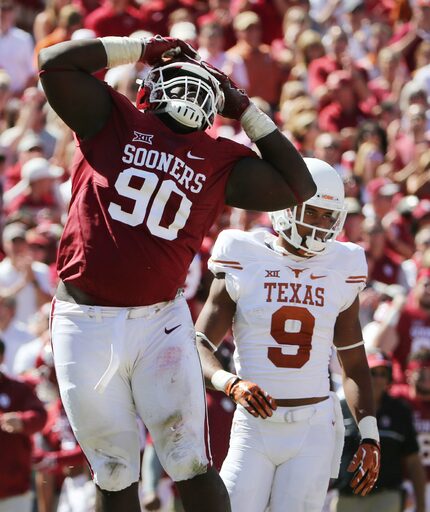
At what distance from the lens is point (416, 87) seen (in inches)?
464

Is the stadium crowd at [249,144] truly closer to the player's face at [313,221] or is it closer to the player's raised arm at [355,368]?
the player's raised arm at [355,368]

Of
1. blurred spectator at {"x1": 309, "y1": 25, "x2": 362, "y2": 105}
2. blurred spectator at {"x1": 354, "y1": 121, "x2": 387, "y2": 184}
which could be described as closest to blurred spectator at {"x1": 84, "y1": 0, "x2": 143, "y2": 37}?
blurred spectator at {"x1": 309, "y1": 25, "x2": 362, "y2": 105}

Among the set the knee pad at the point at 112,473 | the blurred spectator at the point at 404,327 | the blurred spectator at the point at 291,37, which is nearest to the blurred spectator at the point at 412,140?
the blurred spectator at the point at 291,37

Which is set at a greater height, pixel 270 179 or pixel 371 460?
pixel 270 179

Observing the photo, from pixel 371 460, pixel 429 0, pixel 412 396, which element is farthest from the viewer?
pixel 429 0

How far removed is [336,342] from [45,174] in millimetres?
4975

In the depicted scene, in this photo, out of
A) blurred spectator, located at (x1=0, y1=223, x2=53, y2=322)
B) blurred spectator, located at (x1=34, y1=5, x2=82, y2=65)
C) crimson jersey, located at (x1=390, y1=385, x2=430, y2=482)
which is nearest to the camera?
crimson jersey, located at (x1=390, y1=385, x2=430, y2=482)

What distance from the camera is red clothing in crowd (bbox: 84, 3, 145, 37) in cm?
1260

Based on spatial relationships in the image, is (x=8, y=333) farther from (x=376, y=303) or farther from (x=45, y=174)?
(x=376, y=303)

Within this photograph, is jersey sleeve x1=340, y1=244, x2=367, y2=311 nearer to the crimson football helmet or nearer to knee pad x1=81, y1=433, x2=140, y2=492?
the crimson football helmet

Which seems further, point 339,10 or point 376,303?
point 339,10

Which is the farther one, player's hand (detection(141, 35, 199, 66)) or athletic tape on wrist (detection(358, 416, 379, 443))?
athletic tape on wrist (detection(358, 416, 379, 443))

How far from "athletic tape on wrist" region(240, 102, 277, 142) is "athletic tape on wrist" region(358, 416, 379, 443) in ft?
4.72

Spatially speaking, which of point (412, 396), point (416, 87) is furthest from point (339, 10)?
point (412, 396)
